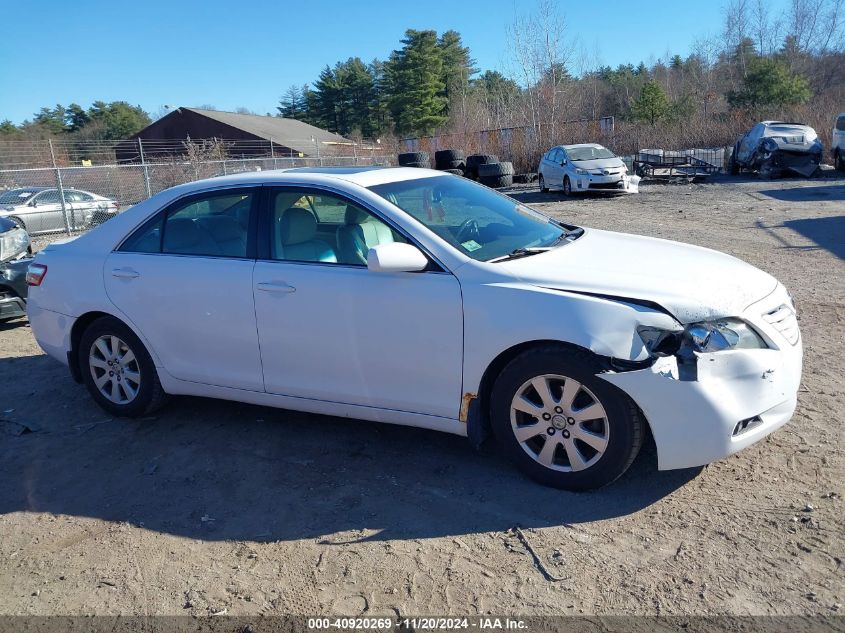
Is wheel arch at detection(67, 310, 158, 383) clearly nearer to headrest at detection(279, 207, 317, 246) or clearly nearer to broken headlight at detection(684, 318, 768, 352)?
headrest at detection(279, 207, 317, 246)

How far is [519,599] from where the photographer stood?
278cm

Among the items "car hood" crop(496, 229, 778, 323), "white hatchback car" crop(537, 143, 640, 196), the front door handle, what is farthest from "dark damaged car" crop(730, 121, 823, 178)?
the front door handle

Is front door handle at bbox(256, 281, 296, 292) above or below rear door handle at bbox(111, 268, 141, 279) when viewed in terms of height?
below

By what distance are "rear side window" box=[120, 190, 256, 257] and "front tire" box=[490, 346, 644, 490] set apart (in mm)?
1919

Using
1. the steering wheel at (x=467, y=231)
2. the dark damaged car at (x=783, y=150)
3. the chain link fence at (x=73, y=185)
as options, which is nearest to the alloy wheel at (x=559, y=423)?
the steering wheel at (x=467, y=231)

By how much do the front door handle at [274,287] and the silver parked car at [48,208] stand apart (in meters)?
15.2

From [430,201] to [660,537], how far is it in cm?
229

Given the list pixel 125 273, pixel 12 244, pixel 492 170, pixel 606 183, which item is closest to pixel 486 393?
pixel 125 273

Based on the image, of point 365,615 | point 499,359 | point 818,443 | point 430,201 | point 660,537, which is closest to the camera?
point 365,615

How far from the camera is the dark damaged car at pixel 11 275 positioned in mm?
7328

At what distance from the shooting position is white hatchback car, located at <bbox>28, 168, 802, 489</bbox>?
327 centimetres

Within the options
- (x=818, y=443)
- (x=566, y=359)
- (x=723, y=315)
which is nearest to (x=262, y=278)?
(x=566, y=359)

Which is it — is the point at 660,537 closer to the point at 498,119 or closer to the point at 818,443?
the point at 818,443

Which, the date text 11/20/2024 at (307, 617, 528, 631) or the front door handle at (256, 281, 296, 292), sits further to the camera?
the front door handle at (256, 281, 296, 292)
